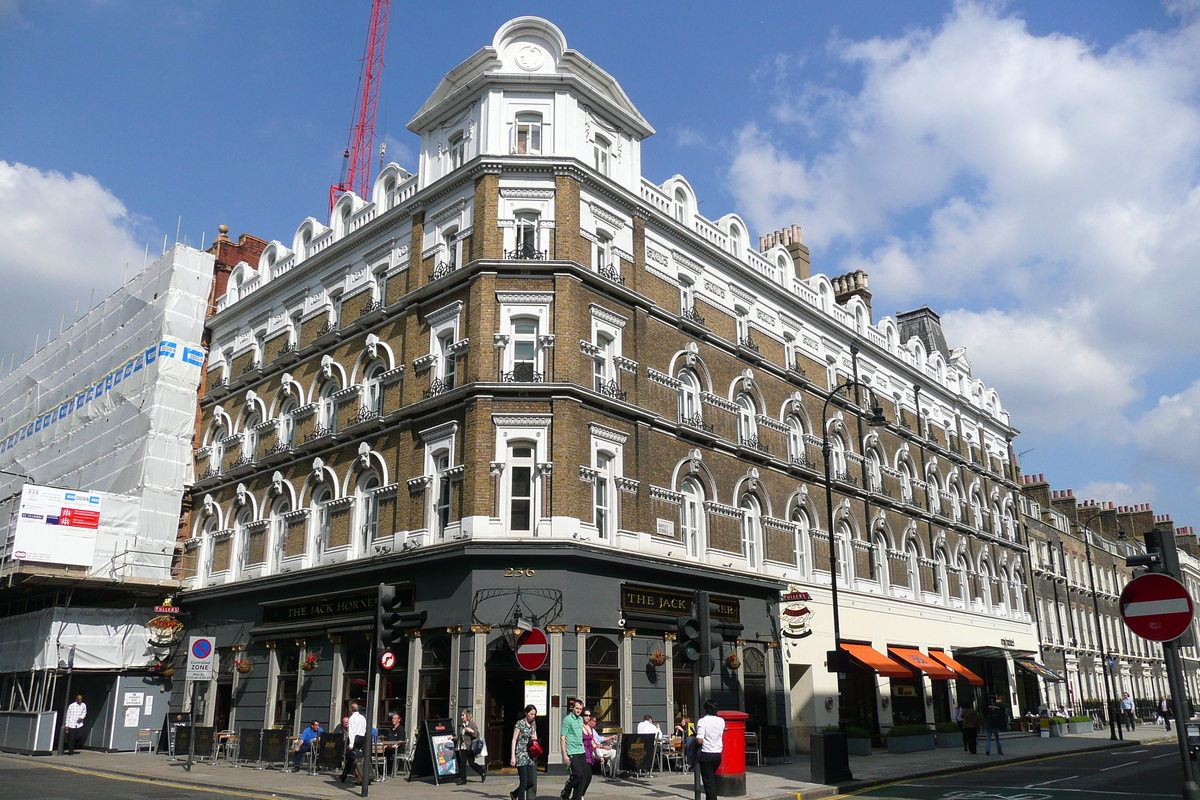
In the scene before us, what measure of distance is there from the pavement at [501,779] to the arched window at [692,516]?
20.8 ft

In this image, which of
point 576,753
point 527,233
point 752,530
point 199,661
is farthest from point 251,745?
point 752,530

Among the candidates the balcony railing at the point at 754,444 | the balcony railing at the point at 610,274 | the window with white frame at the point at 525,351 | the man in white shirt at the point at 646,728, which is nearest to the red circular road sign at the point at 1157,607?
the man in white shirt at the point at 646,728

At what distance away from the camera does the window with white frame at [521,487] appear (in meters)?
23.0

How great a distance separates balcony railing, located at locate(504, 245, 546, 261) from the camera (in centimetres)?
2503

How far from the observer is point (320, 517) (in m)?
29.3

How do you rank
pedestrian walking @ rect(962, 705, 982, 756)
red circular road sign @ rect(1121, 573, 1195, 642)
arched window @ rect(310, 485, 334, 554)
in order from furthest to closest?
pedestrian walking @ rect(962, 705, 982, 756) < arched window @ rect(310, 485, 334, 554) < red circular road sign @ rect(1121, 573, 1195, 642)

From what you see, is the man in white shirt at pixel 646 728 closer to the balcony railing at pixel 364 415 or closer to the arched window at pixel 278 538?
the balcony railing at pixel 364 415

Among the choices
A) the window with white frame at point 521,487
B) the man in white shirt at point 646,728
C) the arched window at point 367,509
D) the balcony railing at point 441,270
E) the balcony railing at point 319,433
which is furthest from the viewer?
the balcony railing at point 319,433

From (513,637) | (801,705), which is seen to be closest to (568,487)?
(513,637)

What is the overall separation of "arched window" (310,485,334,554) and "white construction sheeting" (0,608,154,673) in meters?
9.21

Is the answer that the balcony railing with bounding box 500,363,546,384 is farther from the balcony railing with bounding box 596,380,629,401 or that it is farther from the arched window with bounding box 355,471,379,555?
the arched window with bounding box 355,471,379,555

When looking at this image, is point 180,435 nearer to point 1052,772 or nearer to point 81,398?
point 81,398

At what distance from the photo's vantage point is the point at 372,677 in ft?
55.3

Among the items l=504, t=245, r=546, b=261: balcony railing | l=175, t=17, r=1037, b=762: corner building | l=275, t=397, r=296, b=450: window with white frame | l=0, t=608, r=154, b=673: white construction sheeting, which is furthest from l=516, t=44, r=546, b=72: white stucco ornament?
l=0, t=608, r=154, b=673: white construction sheeting
